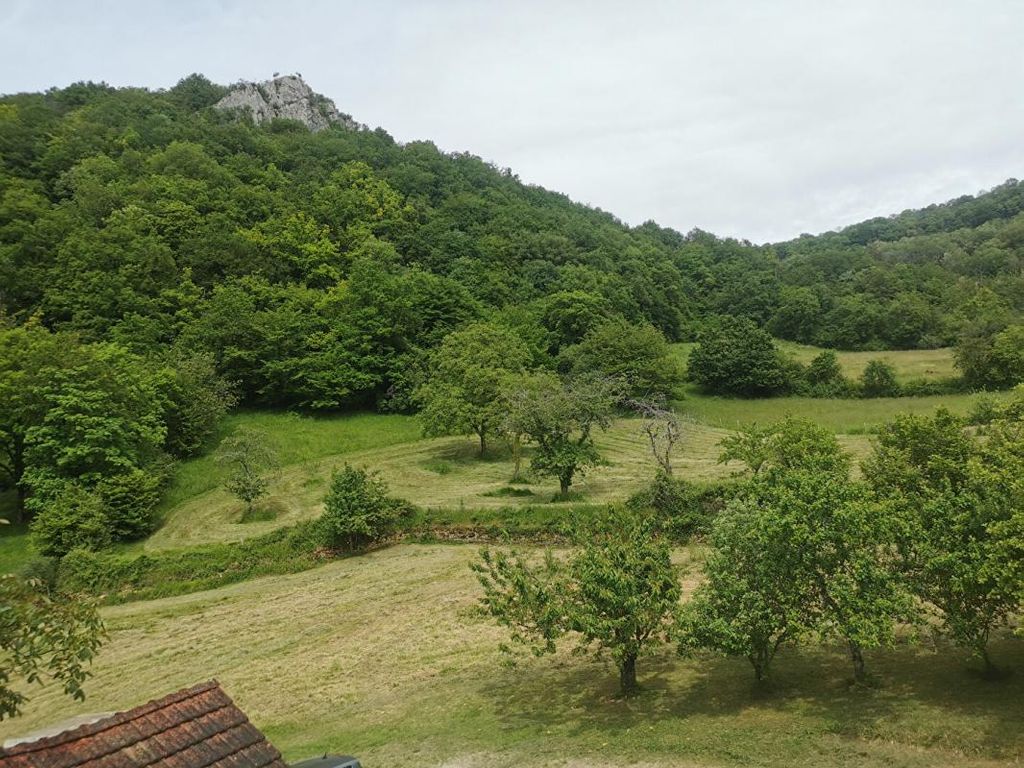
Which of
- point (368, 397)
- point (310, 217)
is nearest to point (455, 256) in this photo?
point (310, 217)

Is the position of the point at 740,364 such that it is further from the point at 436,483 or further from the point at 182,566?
the point at 182,566

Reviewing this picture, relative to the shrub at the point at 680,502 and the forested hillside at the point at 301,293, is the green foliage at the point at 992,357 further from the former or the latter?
the shrub at the point at 680,502

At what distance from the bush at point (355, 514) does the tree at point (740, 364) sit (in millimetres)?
39963

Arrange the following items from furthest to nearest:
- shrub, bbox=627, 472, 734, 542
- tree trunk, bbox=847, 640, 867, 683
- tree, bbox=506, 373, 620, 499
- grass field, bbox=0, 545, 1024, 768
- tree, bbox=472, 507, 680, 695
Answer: tree, bbox=506, 373, 620, 499
shrub, bbox=627, 472, 734, 542
tree, bbox=472, 507, 680, 695
tree trunk, bbox=847, 640, 867, 683
grass field, bbox=0, 545, 1024, 768

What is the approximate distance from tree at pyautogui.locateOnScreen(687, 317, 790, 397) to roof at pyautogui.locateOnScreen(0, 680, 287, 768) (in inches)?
2285

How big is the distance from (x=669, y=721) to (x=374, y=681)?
8.48 meters

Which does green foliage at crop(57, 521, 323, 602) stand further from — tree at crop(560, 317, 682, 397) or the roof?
tree at crop(560, 317, 682, 397)

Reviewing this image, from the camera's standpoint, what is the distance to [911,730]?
1186 centimetres

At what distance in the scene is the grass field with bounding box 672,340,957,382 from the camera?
58.5m

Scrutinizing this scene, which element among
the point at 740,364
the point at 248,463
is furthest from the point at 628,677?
the point at 740,364

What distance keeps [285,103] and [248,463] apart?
391 feet

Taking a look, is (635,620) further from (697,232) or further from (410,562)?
(697,232)

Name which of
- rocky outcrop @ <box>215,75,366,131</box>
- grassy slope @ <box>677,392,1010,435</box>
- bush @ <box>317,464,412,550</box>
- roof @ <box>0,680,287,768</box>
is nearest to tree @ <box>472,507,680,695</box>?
roof @ <box>0,680,287,768</box>

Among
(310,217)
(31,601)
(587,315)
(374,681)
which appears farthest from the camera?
(310,217)
